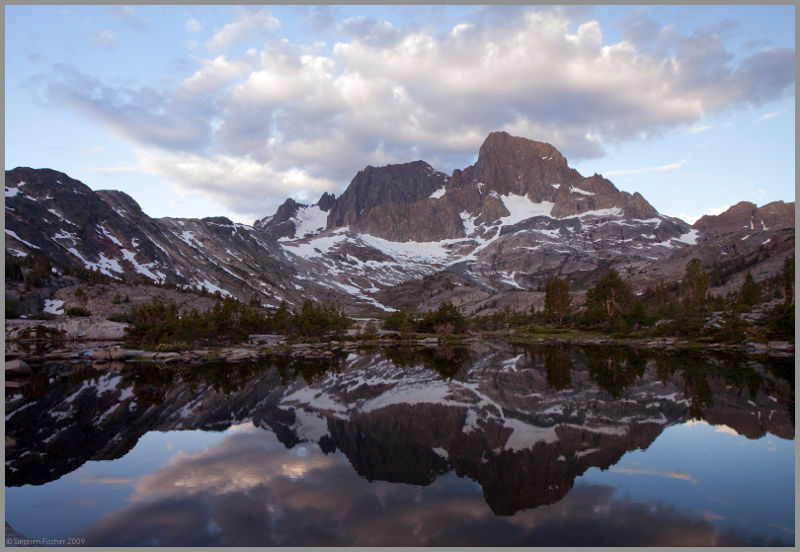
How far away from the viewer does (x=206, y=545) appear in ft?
43.2

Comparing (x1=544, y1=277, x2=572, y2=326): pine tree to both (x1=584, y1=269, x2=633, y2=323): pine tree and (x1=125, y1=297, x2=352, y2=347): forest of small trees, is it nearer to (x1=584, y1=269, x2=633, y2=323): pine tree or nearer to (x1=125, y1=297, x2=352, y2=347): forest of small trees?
(x1=584, y1=269, x2=633, y2=323): pine tree

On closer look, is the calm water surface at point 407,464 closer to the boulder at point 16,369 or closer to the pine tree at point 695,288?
the boulder at point 16,369

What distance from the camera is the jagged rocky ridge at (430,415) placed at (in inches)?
774

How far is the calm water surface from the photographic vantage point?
1405cm

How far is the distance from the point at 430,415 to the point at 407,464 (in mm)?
9342

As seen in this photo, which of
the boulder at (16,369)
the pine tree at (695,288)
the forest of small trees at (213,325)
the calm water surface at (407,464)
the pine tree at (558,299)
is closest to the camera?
the calm water surface at (407,464)

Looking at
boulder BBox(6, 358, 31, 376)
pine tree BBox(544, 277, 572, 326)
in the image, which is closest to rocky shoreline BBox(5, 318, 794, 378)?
boulder BBox(6, 358, 31, 376)

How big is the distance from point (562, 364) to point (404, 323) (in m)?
56.6

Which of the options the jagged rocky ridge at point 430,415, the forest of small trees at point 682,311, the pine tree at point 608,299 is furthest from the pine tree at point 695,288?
the jagged rocky ridge at point 430,415

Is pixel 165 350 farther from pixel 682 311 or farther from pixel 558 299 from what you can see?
pixel 682 311

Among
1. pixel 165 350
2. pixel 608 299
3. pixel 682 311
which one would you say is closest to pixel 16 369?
pixel 165 350

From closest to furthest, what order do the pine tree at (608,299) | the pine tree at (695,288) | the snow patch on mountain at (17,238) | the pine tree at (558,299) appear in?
the pine tree at (695,288) → the pine tree at (608,299) → the pine tree at (558,299) → the snow patch on mountain at (17,238)

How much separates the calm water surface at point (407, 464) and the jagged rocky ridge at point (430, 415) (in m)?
0.16

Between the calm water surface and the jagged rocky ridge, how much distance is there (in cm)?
16
